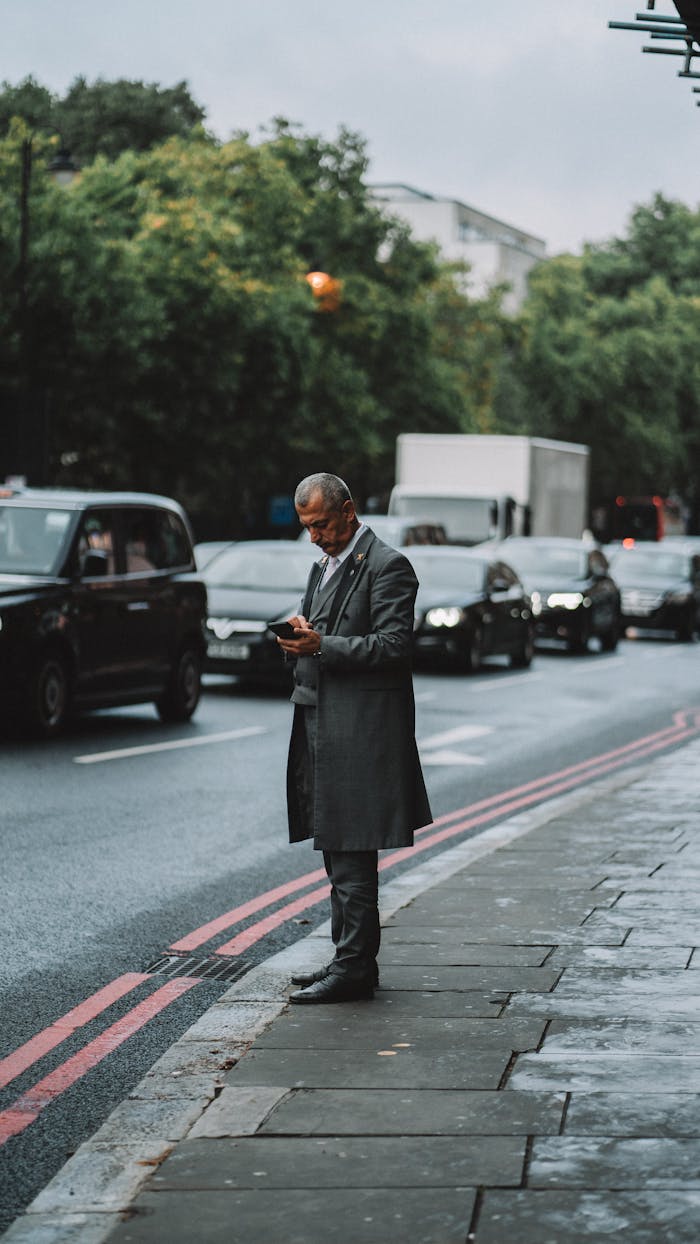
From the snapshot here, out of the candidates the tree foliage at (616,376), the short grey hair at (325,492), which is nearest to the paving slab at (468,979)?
the short grey hair at (325,492)

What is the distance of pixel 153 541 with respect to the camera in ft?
53.6

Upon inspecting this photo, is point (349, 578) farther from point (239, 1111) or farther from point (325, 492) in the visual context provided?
point (239, 1111)

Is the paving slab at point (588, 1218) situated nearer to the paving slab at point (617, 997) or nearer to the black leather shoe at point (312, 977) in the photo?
the paving slab at point (617, 997)

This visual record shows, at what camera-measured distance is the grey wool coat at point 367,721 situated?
240 inches

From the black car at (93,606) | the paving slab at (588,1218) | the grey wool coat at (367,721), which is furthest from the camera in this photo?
the black car at (93,606)

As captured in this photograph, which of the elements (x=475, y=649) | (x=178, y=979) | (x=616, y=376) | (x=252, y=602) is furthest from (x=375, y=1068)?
(x=616, y=376)

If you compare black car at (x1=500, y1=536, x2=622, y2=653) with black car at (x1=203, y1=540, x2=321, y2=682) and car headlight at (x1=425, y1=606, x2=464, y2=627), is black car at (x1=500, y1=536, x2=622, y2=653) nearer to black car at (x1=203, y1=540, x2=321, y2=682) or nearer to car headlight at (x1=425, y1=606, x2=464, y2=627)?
car headlight at (x1=425, y1=606, x2=464, y2=627)

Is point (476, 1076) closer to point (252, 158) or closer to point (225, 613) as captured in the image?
point (225, 613)

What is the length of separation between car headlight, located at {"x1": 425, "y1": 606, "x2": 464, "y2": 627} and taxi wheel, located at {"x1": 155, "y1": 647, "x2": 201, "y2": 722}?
21.3 ft

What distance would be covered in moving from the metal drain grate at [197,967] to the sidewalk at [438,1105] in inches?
8.3

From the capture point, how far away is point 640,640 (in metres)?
35.5

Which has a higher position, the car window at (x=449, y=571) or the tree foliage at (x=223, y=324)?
the tree foliage at (x=223, y=324)

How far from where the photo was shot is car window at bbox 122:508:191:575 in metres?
15.9

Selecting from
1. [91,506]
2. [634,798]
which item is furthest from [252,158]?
[634,798]
